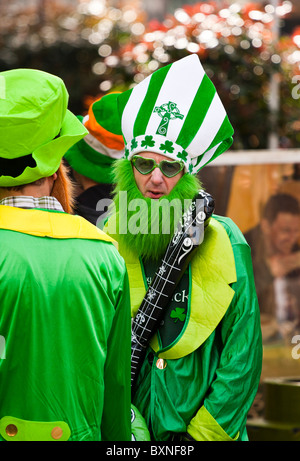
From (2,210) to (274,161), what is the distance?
10.4 feet

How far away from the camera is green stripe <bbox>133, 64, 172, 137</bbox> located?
3.16 m

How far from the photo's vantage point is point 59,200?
237cm

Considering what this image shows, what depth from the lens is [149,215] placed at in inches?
121

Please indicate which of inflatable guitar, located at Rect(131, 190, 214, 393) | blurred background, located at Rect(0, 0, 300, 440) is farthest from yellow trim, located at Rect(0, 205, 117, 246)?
blurred background, located at Rect(0, 0, 300, 440)

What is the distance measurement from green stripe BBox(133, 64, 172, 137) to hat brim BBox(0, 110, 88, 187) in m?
0.86

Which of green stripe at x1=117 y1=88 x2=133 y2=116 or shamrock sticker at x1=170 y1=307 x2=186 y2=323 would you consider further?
green stripe at x1=117 y1=88 x2=133 y2=116

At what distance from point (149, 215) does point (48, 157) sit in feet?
2.91

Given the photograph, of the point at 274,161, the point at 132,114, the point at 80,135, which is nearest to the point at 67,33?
the point at 274,161

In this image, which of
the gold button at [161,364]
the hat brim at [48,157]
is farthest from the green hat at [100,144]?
the hat brim at [48,157]

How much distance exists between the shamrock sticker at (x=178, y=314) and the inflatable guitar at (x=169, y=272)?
1.9 inches

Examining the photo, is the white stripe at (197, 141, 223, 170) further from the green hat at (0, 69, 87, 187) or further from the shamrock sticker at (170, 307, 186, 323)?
the green hat at (0, 69, 87, 187)

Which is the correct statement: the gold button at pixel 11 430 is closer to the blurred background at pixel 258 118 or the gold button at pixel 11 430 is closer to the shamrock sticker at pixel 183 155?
the shamrock sticker at pixel 183 155

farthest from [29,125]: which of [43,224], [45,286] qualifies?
[45,286]

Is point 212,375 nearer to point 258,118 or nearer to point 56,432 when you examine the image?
point 56,432
